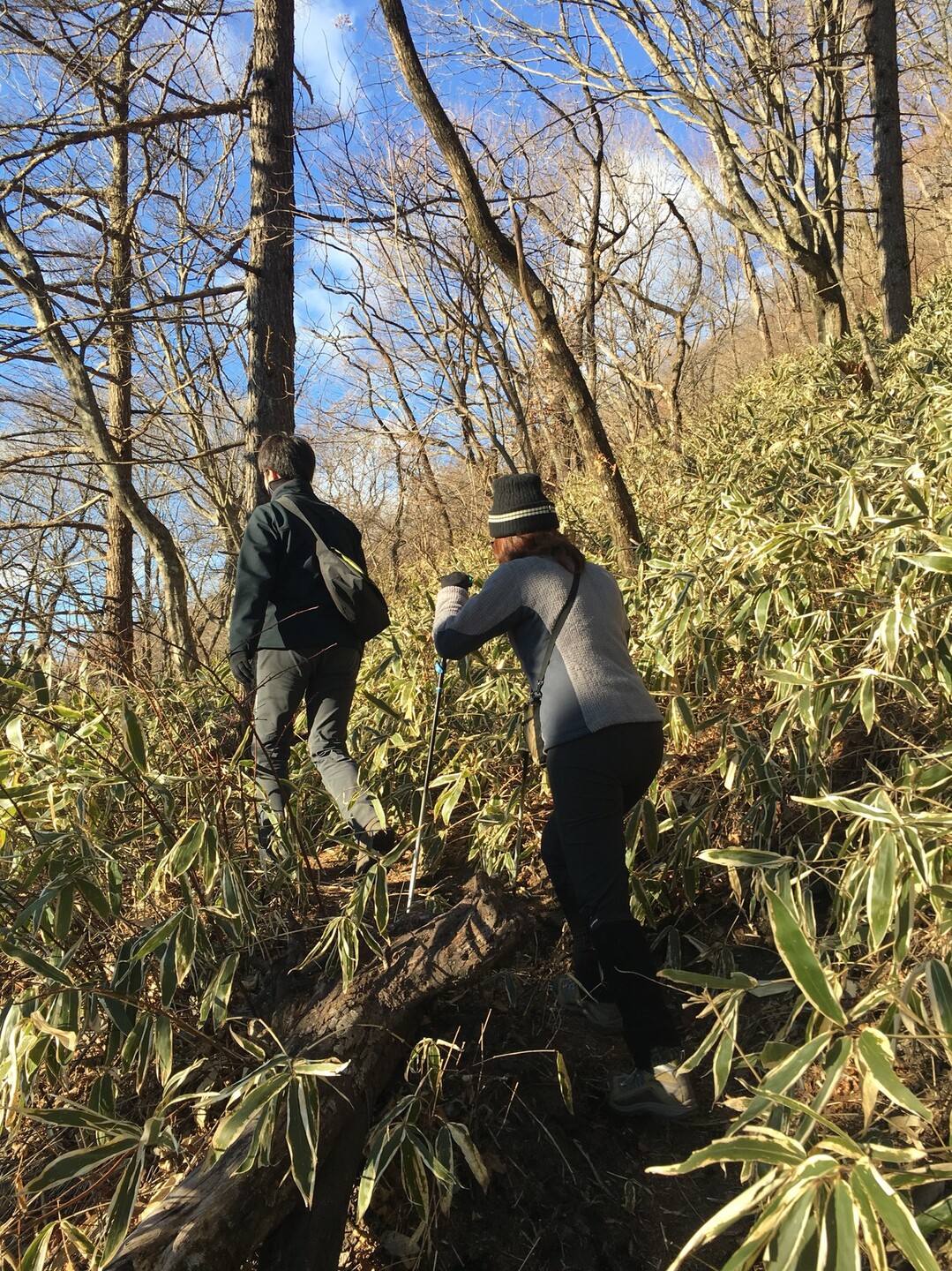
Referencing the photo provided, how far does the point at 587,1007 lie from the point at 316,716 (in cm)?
177

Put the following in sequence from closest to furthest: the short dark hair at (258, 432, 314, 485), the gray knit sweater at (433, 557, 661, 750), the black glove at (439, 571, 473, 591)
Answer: the gray knit sweater at (433, 557, 661, 750) < the black glove at (439, 571, 473, 591) < the short dark hair at (258, 432, 314, 485)

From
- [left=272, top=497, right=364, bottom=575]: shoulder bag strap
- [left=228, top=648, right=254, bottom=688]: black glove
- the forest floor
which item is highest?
[left=272, top=497, right=364, bottom=575]: shoulder bag strap

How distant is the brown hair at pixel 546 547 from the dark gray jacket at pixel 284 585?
48.8 inches

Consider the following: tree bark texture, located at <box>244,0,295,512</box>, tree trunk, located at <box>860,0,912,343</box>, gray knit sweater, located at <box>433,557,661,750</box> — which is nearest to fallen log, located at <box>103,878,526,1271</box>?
gray knit sweater, located at <box>433,557,661,750</box>

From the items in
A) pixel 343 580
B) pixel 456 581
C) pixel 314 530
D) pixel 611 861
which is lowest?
pixel 611 861

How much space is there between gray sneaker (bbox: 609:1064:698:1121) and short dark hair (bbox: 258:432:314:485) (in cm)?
283

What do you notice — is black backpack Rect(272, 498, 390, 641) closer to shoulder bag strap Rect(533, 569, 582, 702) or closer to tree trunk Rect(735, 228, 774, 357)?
shoulder bag strap Rect(533, 569, 582, 702)

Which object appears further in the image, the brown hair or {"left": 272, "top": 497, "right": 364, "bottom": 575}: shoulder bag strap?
{"left": 272, "top": 497, "right": 364, "bottom": 575}: shoulder bag strap

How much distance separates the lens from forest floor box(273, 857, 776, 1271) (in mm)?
2068

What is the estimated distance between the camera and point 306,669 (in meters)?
3.56

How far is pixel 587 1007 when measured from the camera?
265 centimetres

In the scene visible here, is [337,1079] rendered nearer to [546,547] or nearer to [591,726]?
[591,726]

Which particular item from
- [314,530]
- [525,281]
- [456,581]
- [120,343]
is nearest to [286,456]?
[314,530]

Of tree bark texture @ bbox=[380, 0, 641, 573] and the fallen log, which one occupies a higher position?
tree bark texture @ bbox=[380, 0, 641, 573]
